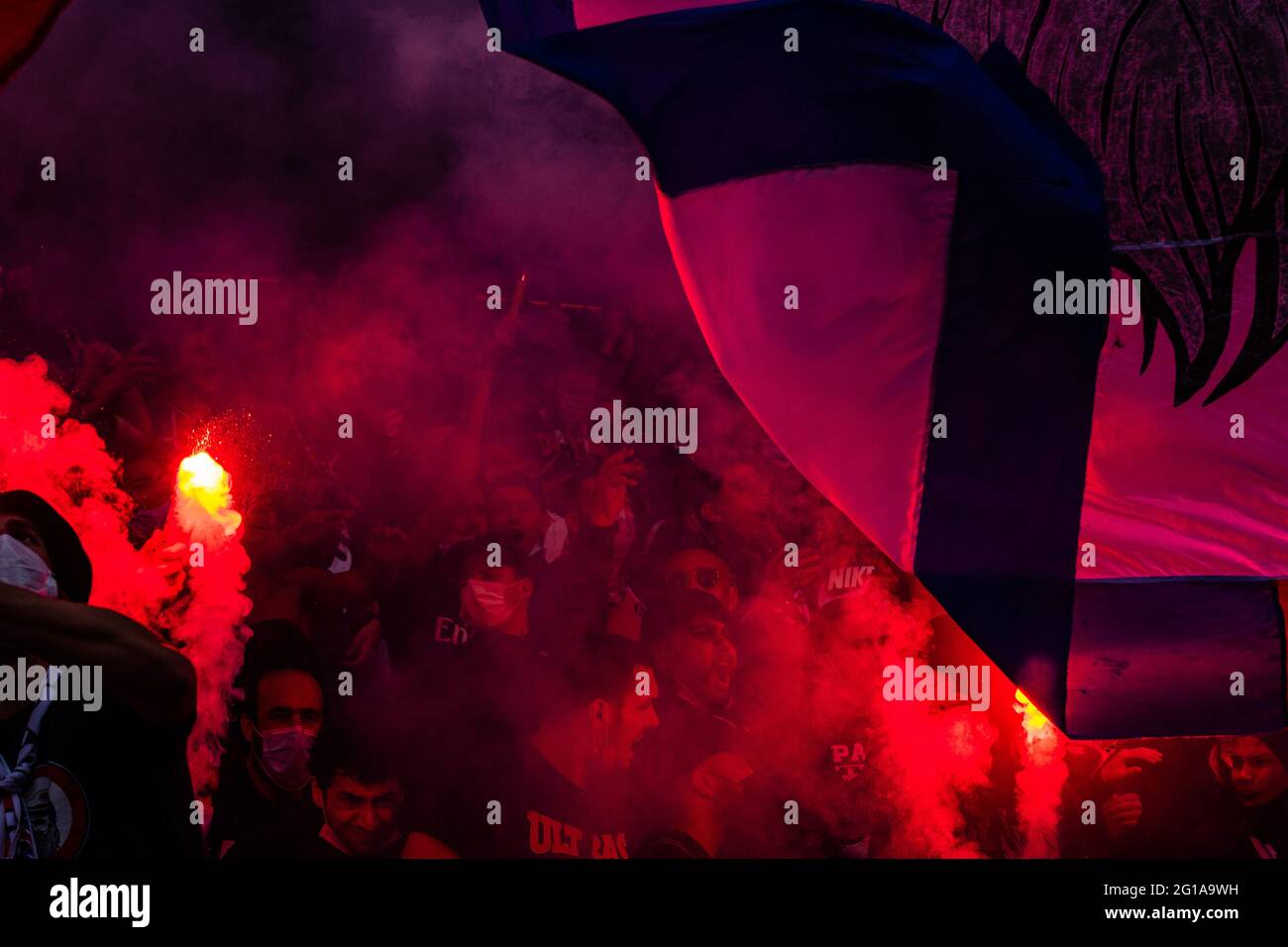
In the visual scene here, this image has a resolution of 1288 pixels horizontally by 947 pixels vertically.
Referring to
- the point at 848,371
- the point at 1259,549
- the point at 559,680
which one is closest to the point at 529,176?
the point at 848,371

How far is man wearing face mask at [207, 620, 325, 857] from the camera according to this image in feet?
13.8

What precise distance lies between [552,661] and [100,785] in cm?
169

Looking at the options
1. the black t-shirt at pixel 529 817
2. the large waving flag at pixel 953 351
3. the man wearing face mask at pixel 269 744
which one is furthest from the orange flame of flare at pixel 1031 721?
the man wearing face mask at pixel 269 744

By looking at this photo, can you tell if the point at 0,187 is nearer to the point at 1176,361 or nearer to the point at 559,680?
the point at 559,680

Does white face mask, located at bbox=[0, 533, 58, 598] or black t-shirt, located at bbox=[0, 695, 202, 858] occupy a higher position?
white face mask, located at bbox=[0, 533, 58, 598]

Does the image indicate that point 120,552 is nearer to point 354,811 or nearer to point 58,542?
point 58,542

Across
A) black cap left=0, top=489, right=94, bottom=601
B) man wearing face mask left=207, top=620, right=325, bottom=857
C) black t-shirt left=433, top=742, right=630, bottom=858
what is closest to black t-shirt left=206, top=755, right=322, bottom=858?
man wearing face mask left=207, top=620, right=325, bottom=857

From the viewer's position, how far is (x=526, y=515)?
14.3 ft

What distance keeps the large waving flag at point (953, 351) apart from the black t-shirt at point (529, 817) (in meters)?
1.59

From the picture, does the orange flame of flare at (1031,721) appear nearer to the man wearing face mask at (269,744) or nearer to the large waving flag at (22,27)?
the man wearing face mask at (269,744)

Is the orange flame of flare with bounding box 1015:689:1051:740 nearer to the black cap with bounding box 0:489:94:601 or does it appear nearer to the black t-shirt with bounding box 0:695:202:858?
the black t-shirt with bounding box 0:695:202:858

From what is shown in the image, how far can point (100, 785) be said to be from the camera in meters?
4.09

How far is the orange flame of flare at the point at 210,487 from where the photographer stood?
13.9 feet
